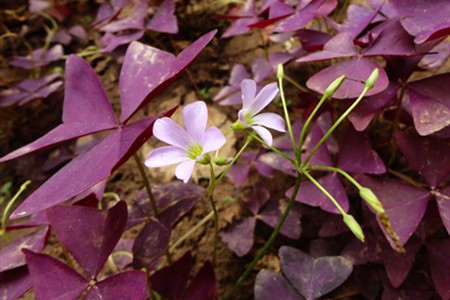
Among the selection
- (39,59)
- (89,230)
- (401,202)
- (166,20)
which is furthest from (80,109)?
(39,59)

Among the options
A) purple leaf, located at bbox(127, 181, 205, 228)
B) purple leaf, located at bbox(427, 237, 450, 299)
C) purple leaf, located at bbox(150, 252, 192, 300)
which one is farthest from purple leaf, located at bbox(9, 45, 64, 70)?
purple leaf, located at bbox(427, 237, 450, 299)

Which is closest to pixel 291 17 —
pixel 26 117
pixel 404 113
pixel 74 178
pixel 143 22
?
pixel 404 113

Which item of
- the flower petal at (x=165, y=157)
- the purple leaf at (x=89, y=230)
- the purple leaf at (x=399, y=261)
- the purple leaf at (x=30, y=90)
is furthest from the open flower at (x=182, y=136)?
the purple leaf at (x=30, y=90)

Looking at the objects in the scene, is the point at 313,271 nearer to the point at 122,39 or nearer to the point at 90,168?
the point at 90,168

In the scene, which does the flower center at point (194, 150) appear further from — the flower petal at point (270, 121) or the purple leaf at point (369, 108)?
the purple leaf at point (369, 108)

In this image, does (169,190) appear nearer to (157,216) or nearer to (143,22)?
(157,216)
